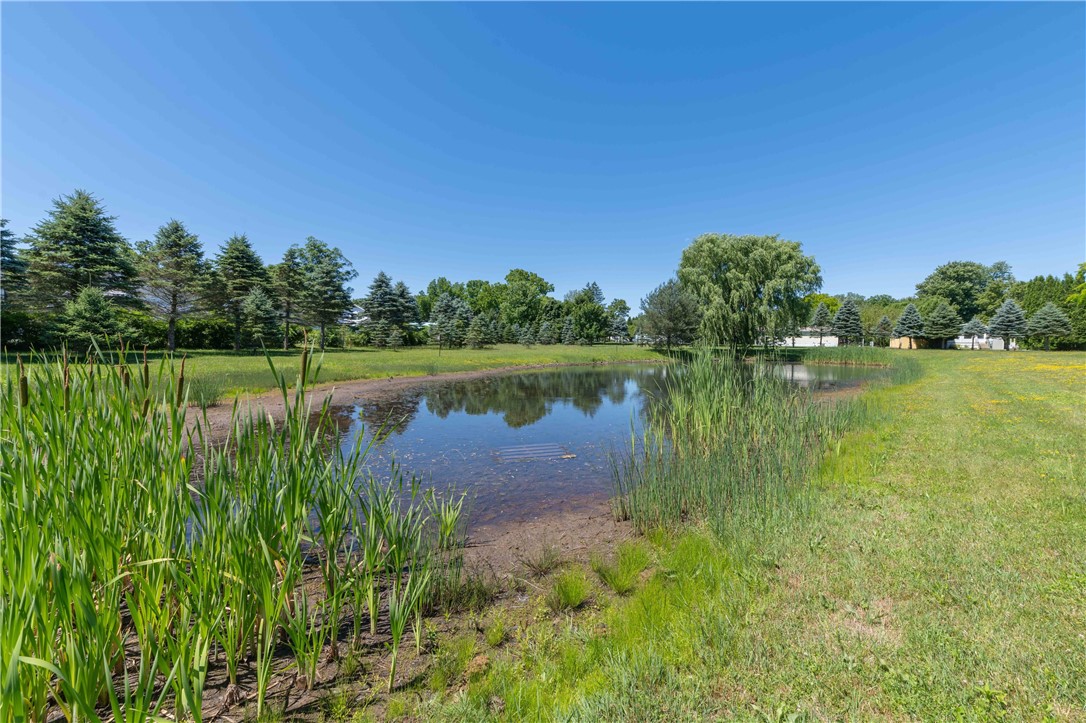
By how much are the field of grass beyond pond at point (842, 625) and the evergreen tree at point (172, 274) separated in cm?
3121

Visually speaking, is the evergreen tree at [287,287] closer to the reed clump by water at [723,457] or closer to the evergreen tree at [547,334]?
the evergreen tree at [547,334]

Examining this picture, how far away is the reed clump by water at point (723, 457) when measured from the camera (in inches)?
180

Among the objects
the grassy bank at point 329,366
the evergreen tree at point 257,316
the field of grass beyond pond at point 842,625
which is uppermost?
the evergreen tree at point 257,316

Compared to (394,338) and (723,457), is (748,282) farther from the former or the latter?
(394,338)

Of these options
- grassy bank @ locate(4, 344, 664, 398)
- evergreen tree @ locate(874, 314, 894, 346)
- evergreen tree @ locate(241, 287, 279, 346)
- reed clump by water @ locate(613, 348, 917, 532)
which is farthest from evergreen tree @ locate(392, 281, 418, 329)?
evergreen tree @ locate(874, 314, 894, 346)

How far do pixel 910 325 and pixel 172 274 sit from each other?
74073 millimetres

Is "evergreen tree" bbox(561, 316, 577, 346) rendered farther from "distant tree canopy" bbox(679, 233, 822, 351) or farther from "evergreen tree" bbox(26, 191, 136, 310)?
"evergreen tree" bbox(26, 191, 136, 310)

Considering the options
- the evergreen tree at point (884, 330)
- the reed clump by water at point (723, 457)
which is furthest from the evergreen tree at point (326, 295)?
the evergreen tree at point (884, 330)

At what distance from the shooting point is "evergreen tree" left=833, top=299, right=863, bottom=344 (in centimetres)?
5438

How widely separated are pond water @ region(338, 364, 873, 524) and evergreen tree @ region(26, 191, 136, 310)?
803 inches

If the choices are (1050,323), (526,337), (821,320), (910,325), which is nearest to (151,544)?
(526,337)

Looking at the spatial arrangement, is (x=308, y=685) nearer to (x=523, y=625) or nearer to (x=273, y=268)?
(x=523, y=625)

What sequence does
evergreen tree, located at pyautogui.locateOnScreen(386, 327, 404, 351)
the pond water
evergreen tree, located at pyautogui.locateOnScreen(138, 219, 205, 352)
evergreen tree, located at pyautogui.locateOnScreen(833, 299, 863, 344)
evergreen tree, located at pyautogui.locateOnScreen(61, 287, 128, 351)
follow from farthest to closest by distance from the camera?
evergreen tree, located at pyautogui.locateOnScreen(833, 299, 863, 344)
evergreen tree, located at pyautogui.locateOnScreen(386, 327, 404, 351)
evergreen tree, located at pyautogui.locateOnScreen(138, 219, 205, 352)
evergreen tree, located at pyautogui.locateOnScreen(61, 287, 128, 351)
the pond water

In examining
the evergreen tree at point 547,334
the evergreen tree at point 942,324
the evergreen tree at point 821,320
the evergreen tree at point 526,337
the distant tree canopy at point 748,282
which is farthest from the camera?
the evergreen tree at point 821,320
